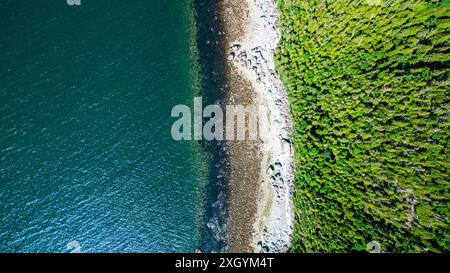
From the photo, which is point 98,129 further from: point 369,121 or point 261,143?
point 369,121

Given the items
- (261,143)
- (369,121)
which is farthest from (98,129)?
(369,121)

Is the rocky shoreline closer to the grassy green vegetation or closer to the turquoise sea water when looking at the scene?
the grassy green vegetation

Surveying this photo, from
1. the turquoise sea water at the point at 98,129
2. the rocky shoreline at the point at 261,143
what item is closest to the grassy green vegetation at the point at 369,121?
the rocky shoreline at the point at 261,143

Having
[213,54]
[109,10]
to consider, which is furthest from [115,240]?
[109,10]

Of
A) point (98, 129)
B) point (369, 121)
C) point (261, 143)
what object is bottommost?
→ point (369, 121)

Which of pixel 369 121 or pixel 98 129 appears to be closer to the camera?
pixel 369 121

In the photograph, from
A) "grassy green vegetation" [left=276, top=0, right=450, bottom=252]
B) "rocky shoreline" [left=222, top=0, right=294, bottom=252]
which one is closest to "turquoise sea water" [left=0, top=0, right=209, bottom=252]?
"rocky shoreline" [left=222, top=0, right=294, bottom=252]
